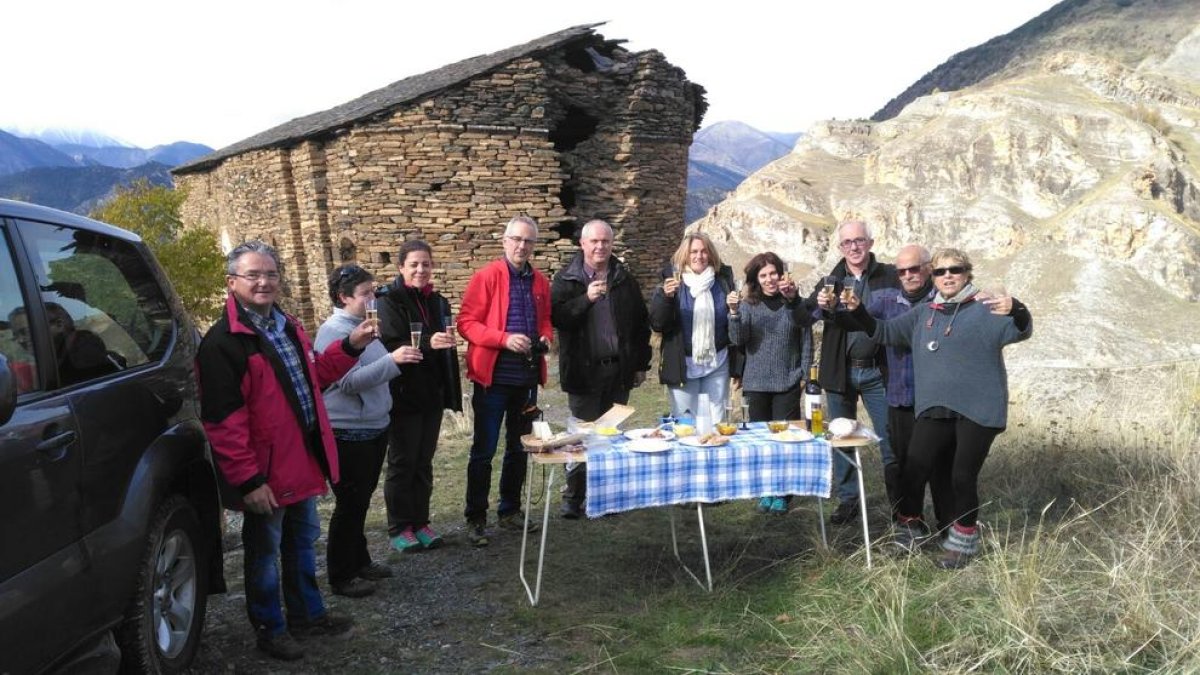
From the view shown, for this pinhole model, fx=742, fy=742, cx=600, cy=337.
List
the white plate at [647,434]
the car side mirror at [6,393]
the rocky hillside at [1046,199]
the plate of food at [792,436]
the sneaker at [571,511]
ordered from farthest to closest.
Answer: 1. the rocky hillside at [1046,199]
2. the sneaker at [571,511]
3. the white plate at [647,434]
4. the plate of food at [792,436]
5. the car side mirror at [6,393]

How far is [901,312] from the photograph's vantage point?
425 cm

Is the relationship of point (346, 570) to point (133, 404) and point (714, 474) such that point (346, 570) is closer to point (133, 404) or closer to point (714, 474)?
point (133, 404)

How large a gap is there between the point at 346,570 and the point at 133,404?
1724 millimetres

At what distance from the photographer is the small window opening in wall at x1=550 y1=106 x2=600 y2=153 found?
45.8ft

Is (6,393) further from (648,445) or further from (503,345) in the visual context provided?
(503,345)

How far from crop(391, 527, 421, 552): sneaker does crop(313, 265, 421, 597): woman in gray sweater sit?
65cm

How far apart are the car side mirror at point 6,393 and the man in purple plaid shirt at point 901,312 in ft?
12.6

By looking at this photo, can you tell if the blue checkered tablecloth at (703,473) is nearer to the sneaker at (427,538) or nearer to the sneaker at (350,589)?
the sneaker at (350,589)

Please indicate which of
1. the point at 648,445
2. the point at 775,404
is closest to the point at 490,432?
the point at 648,445

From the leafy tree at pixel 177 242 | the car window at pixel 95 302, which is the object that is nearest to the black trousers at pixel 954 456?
the car window at pixel 95 302

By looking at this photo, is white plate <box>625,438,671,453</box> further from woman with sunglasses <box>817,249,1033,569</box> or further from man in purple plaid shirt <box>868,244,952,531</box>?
man in purple plaid shirt <box>868,244,952,531</box>

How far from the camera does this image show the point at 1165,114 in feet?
94.0

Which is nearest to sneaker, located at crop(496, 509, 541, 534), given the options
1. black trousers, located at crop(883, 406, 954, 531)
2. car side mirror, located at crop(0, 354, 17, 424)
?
black trousers, located at crop(883, 406, 954, 531)

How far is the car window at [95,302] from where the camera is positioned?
2.38 metres
